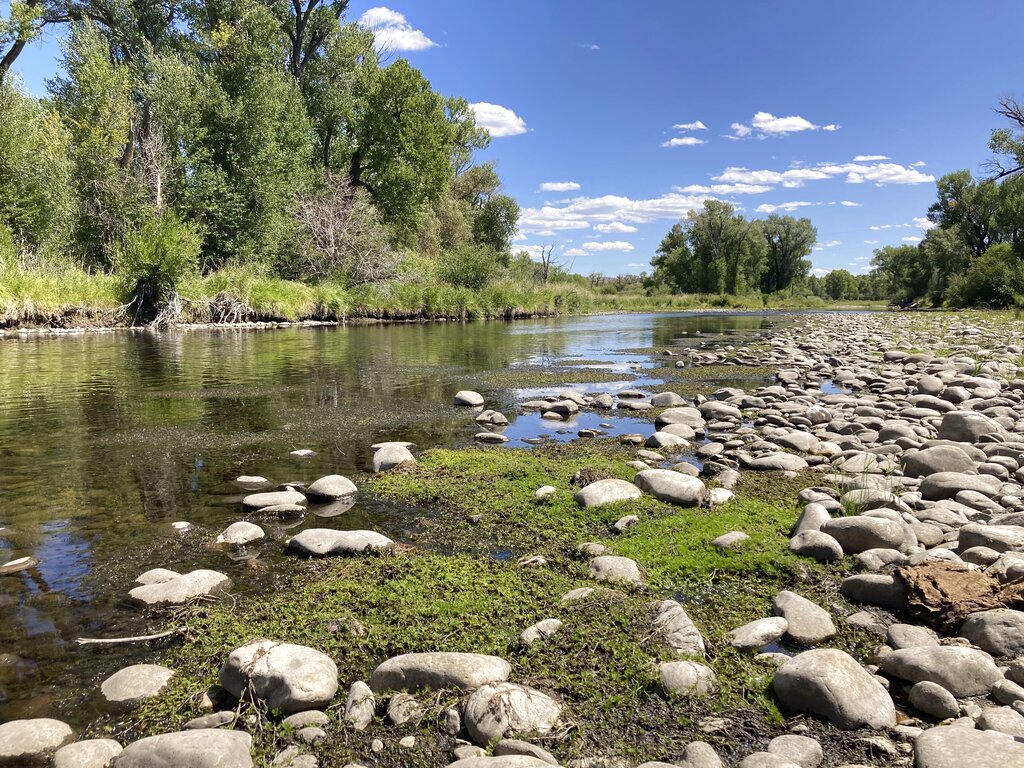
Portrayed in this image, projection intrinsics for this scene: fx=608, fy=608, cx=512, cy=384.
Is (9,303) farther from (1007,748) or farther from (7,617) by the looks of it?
(1007,748)

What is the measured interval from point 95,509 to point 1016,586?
273 inches

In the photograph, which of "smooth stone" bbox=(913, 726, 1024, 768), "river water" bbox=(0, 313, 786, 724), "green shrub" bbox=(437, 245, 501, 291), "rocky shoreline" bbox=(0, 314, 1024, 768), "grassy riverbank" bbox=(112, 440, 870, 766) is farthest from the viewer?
"green shrub" bbox=(437, 245, 501, 291)

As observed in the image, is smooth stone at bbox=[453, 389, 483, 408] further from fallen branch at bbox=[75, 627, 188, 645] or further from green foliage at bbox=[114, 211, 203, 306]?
green foliage at bbox=[114, 211, 203, 306]

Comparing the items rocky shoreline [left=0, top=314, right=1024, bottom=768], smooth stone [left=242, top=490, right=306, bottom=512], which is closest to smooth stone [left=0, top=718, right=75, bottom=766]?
rocky shoreline [left=0, top=314, right=1024, bottom=768]

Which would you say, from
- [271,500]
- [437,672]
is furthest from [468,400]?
[437,672]

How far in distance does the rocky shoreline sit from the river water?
0.34 m

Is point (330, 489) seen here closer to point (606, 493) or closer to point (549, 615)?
point (606, 493)

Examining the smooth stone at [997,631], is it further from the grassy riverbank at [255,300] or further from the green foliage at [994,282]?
the green foliage at [994,282]

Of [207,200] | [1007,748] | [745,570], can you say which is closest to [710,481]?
[745,570]

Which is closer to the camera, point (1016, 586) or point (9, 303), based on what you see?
point (1016, 586)

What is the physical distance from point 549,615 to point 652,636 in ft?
2.02

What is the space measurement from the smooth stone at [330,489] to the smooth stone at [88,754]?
331 centimetres

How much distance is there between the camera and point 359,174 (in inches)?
1909

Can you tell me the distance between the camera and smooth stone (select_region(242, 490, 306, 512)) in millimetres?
5508
